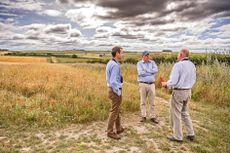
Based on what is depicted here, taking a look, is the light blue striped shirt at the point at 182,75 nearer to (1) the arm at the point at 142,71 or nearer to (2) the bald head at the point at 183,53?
(2) the bald head at the point at 183,53

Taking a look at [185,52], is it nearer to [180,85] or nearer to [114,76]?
[180,85]

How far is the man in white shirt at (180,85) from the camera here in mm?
6707

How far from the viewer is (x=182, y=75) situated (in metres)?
6.73

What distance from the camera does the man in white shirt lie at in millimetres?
6707

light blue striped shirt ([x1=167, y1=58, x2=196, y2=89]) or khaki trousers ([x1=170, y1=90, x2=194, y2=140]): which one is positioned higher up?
light blue striped shirt ([x1=167, y1=58, x2=196, y2=89])

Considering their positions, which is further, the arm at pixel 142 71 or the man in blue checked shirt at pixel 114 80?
the arm at pixel 142 71

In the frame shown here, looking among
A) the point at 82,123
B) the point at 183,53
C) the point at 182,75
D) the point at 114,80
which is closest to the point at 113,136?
the point at 114,80

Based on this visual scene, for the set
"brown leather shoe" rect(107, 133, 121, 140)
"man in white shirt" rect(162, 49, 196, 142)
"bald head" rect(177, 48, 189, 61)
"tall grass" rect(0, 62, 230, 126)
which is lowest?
"brown leather shoe" rect(107, 133, 121, 140)

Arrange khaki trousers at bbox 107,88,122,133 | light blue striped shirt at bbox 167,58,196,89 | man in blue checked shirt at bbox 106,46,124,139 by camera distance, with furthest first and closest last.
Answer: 1. khaki trousers at bbox 107,88,122,133
2. man in blue checked shirt at bbox 106,46,124,139
3. light blue striped shirt at bbox 167,58,196,89

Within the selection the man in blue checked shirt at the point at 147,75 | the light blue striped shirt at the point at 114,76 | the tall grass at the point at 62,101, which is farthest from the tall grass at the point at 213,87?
the light blue striped shirt at the point at 114,76

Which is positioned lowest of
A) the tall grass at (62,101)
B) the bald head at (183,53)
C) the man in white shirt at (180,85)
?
the tall grass at (62,101)

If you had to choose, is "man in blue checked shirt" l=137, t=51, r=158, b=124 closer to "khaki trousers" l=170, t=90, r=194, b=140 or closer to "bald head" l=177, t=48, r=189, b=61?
"khaki trousers" l=170, t=90, r=194, b=140

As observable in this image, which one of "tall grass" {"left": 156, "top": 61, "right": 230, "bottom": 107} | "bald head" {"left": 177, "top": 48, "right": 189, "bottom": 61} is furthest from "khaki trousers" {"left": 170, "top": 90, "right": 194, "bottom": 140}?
"tall grass" {"left": 156, "top": 61, "right": 230, "bottom": 107}

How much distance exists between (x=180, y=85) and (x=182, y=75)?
24 cm
